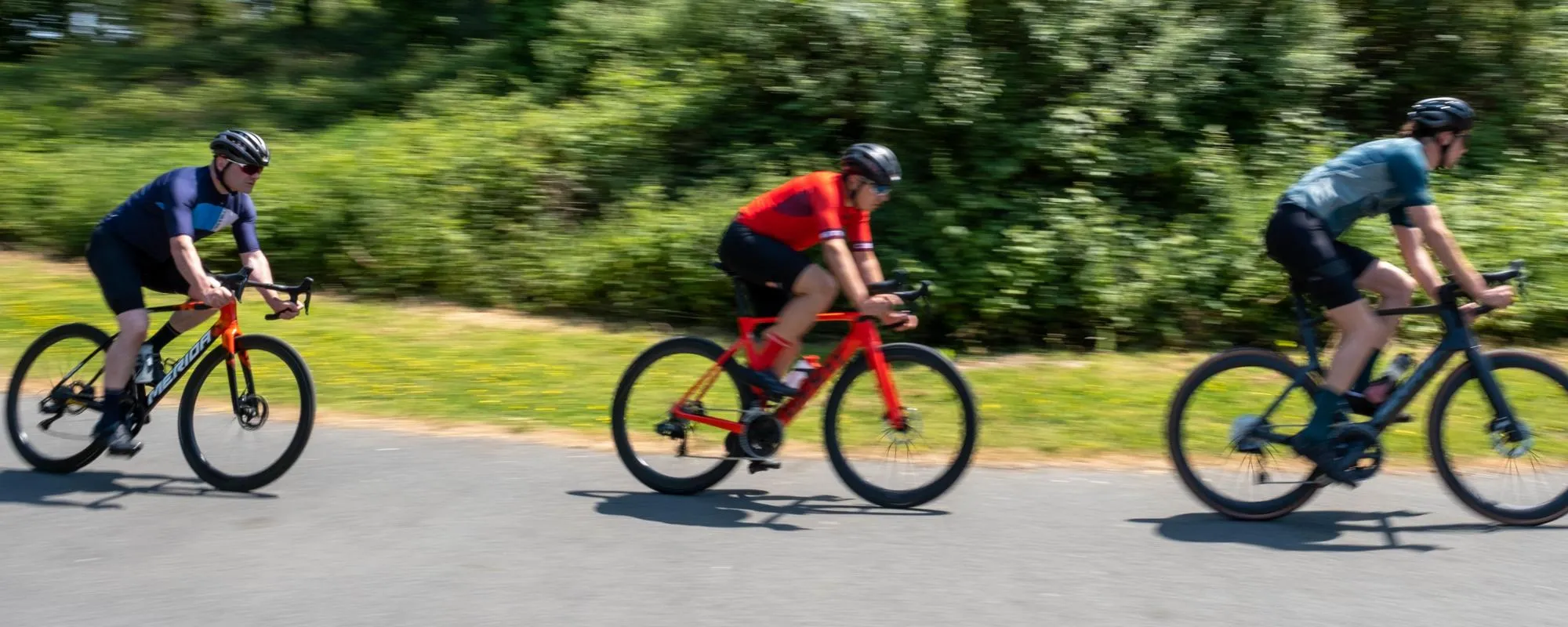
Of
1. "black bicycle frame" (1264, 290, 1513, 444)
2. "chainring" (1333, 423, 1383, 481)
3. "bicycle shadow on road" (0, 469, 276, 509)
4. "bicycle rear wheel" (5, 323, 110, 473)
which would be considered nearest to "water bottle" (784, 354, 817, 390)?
"black bicycle frame" (1264, 290, 1513, 444)

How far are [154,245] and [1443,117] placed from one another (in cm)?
555

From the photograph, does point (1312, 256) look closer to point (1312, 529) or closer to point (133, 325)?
point (1312, 529)

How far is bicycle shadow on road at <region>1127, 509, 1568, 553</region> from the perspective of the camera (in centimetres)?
536

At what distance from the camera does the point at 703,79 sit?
12602 mm

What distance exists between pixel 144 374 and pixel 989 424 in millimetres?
4215

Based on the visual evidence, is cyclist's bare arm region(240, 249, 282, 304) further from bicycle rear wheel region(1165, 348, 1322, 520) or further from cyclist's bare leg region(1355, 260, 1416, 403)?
cyclist's bare leg region(1355, 260, 1416, 403)

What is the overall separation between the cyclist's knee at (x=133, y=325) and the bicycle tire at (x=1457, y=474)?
5.53m

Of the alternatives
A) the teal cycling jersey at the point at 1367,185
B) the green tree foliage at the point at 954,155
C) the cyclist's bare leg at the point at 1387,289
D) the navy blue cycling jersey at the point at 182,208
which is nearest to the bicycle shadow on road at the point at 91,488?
the navy blue cycling jersey at the point at 182,208

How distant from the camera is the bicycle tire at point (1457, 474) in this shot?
554 centimetres

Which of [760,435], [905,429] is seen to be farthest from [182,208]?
[905,429]

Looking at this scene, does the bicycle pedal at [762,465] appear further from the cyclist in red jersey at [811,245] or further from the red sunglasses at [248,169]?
the red sunglasses at [248,169]

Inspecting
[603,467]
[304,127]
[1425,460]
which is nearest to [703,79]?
[304,127]

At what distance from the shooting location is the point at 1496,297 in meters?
5.36

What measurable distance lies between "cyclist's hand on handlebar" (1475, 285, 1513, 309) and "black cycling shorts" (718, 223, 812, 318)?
2663 mm
